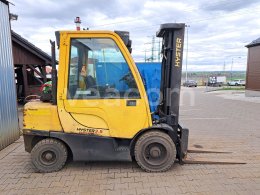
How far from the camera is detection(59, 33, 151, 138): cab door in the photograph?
4.10m

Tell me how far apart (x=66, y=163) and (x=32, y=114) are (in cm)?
125

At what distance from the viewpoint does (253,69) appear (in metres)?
20.9

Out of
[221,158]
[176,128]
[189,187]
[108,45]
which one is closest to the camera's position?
[189,187]

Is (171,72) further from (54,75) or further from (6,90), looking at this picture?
(6,90)

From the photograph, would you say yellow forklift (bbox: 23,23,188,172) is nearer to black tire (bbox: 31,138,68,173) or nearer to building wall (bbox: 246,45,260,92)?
black tire (bbox: 31,138,68,173)

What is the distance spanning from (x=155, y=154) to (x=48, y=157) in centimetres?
200

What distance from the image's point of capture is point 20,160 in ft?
16.7

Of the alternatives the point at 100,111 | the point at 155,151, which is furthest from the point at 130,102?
the point at 155,151

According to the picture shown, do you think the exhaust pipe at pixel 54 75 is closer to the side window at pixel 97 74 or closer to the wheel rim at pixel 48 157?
the side window at pixel 97 74

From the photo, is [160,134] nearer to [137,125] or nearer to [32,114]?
[137,125]

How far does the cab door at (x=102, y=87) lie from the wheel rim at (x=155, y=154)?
54 cm

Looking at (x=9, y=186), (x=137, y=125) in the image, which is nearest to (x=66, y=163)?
(x=9, y=186)

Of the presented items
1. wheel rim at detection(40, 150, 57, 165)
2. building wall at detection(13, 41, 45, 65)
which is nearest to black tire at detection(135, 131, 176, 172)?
wheel rim at detection(40, 150, 57, 165)

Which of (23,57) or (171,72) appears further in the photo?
(23,57)
